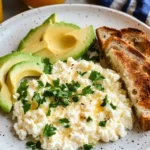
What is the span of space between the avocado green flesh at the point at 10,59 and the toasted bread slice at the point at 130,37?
1.58ft

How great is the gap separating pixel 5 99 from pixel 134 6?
133cm

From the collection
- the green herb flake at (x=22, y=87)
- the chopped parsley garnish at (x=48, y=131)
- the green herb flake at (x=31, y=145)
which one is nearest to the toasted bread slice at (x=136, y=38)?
the green herb flake at (x=22, y=87)

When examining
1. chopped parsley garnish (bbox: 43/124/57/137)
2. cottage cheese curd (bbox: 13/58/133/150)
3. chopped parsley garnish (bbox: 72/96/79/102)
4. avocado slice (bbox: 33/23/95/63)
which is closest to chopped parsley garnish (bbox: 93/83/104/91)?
cottage cheese curd (bbox: 13/58/133/150)

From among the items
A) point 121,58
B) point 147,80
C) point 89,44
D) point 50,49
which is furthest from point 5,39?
point 147,80

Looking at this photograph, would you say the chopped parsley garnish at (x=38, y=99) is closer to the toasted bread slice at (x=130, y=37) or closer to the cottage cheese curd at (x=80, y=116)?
the cottage cheese curd at (x=80, y=116)

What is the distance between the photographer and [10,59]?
292 cm

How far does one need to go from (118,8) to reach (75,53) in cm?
74

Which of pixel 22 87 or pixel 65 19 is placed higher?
pixel 65 19

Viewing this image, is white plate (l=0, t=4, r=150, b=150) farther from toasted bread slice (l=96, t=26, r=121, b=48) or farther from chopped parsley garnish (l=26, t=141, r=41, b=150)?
chopped parsley garnish (l=26, t=141, r=41, b=150)

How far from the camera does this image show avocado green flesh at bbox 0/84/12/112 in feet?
9.05

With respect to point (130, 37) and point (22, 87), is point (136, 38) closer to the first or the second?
point (130, 37)

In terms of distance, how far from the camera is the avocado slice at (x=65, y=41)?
303 cm

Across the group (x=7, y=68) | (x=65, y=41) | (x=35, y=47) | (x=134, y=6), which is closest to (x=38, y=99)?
(x=7, y=68)

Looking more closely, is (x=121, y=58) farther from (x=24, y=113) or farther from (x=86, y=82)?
(x=24, y=113)
